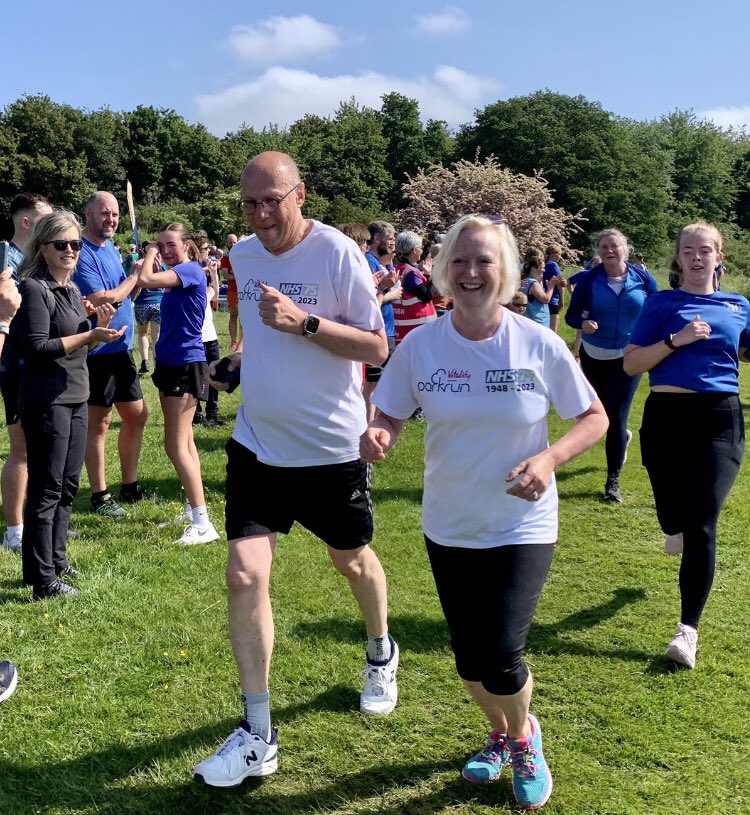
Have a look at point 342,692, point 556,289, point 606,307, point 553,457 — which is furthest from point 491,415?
point 556,289

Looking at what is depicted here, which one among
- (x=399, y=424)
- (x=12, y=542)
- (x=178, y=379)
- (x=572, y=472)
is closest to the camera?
(x=399, y=424)

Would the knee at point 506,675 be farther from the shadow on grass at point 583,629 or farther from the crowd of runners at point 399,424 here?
the shadow on grass at point 583,629

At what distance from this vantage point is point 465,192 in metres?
35.9

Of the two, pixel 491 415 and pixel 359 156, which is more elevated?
pixel 359 156

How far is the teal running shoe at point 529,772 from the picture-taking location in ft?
9.12

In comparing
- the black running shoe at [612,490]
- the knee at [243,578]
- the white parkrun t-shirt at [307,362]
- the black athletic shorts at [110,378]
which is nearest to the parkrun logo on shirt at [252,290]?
the white parkrun t-shirt at [307,362]

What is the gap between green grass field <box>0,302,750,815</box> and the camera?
2910mm

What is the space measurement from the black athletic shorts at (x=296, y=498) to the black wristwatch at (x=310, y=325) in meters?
0.56

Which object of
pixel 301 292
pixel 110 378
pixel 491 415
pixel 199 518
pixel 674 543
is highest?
pixel 301 292

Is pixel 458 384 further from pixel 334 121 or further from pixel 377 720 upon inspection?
pixel 334 121

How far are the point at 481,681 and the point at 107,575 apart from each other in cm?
302

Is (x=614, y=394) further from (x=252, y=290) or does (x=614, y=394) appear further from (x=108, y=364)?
(x=252, y=290)

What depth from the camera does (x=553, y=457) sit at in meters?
2.48

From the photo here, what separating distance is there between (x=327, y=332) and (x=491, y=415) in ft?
2.62
